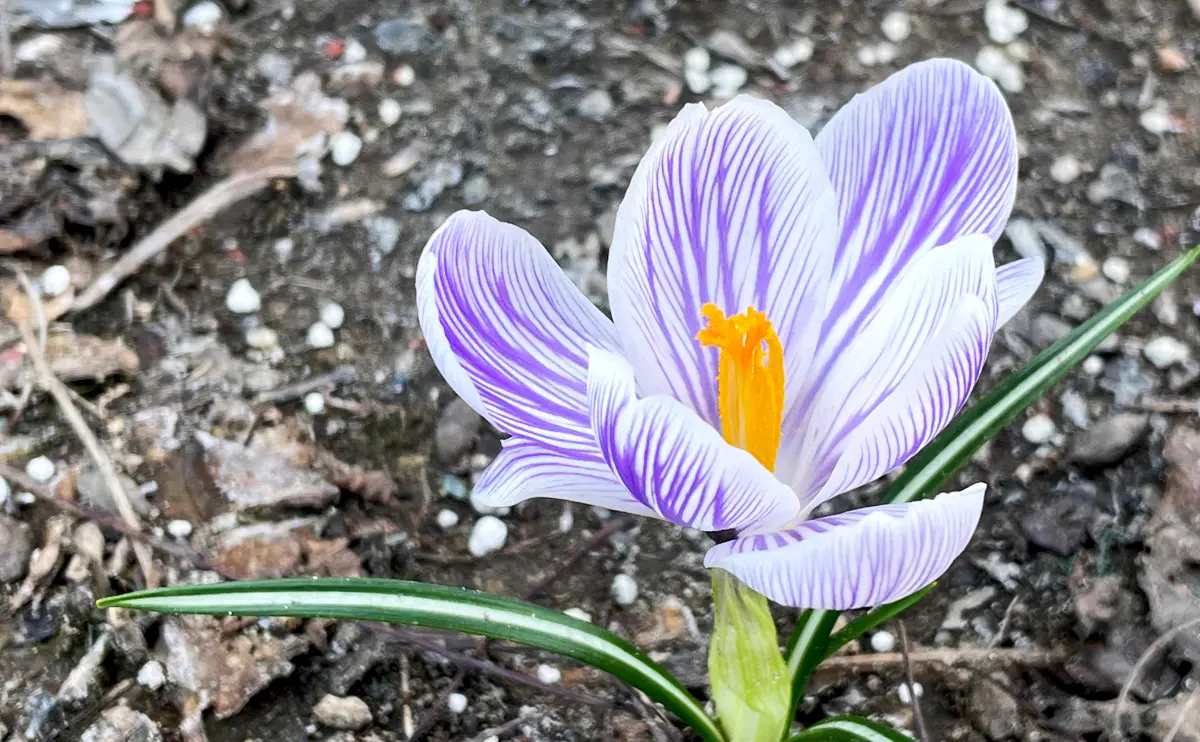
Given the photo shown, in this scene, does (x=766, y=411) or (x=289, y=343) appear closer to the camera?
(x=766, y=411)

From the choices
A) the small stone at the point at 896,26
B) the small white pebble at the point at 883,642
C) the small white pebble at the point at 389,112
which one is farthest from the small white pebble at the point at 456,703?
the small stone at the point at 896,26

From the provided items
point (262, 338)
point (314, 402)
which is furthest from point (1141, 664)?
point (262, 338)

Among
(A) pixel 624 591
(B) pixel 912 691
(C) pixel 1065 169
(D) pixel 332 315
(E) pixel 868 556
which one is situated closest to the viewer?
(E) pixel 868 556

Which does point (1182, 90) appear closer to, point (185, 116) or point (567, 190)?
point (567, 190)

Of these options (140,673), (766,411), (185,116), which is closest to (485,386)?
(766,411)

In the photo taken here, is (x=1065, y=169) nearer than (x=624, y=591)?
No

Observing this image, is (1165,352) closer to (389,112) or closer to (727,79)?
(727,79)

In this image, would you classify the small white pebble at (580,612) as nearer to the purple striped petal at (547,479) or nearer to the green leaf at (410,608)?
the green leaf at (410,608)
